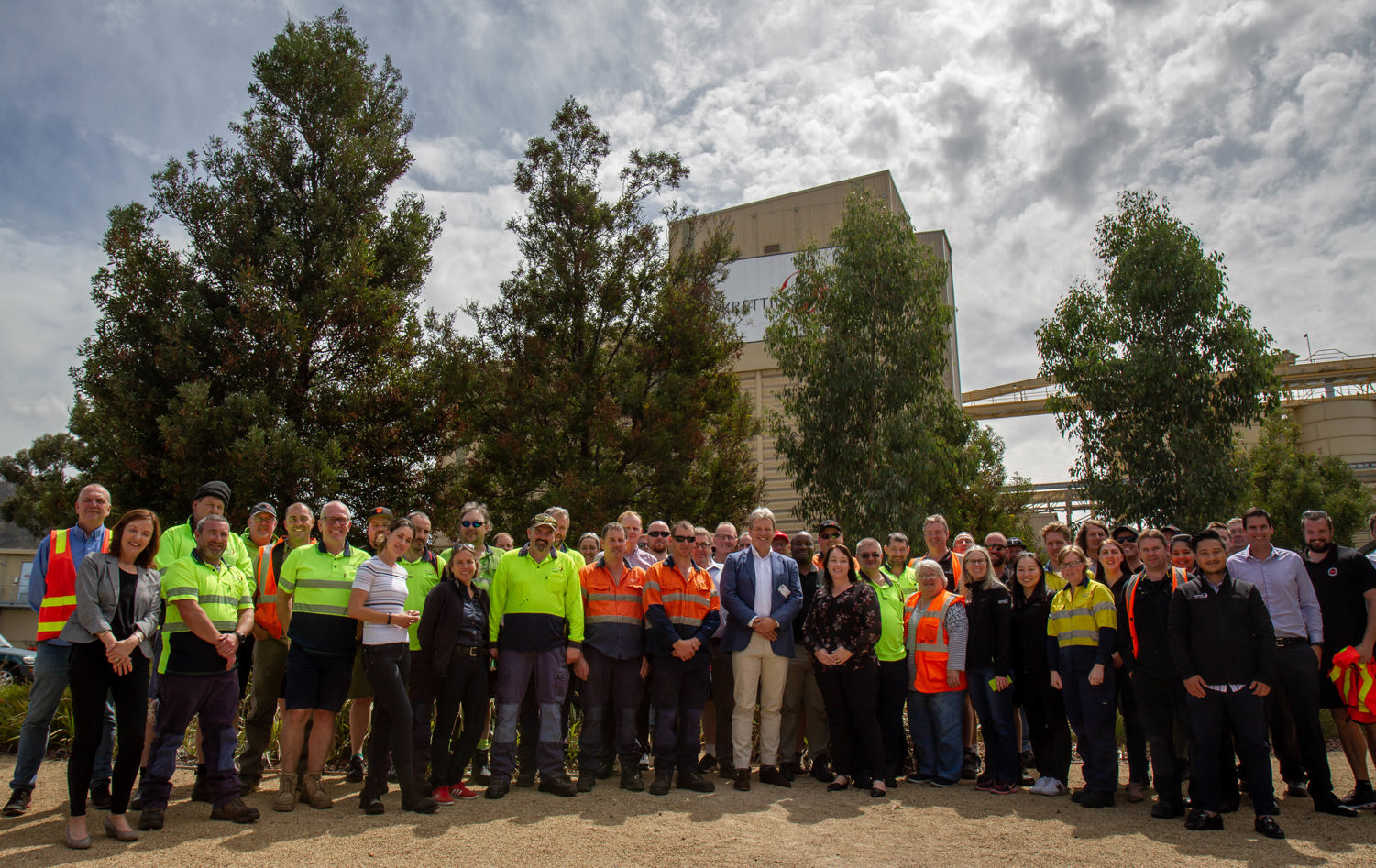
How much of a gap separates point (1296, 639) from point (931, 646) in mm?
2508

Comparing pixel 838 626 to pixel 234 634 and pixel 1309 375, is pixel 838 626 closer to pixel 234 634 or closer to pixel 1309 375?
pixel 234 634

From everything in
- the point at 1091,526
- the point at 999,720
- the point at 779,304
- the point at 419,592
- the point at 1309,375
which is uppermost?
the point at 1309,375

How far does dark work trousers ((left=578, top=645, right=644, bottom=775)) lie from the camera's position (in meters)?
6.29

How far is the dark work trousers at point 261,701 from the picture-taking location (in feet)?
19.4

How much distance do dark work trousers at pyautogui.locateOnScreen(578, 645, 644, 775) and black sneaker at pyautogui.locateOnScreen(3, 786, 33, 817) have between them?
137 inches

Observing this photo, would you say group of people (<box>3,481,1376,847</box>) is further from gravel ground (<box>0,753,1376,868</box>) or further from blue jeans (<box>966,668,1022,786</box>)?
gravel ground (<box>0,753,1376,868</box>)

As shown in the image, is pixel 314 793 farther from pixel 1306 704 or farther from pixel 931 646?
pixel 1306 704

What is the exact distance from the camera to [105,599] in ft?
15.1

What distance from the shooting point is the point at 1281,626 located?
6.00 m

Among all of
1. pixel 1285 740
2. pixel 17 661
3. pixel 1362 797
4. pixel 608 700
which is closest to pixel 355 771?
pixel 608 700

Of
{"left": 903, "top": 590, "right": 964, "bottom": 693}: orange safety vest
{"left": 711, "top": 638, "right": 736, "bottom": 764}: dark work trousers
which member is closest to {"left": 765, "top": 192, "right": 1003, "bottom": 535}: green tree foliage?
{"left": 903, "top": 590, "right": 964, "bottom": 693}: orange safety vest

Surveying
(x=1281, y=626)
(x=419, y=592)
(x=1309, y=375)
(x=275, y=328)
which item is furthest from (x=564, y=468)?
(x=1309, y=375)

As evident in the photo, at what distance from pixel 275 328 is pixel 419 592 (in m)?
5.97

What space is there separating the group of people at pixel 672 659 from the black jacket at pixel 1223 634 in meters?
0.01
